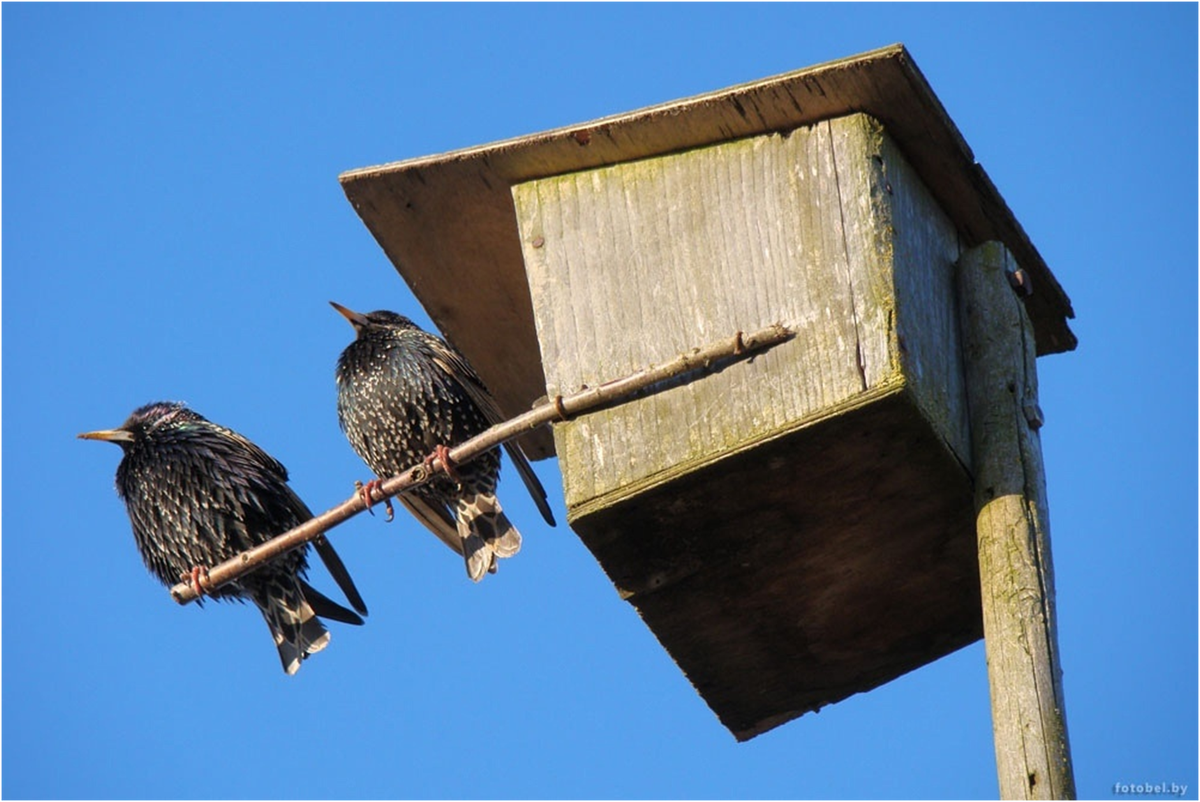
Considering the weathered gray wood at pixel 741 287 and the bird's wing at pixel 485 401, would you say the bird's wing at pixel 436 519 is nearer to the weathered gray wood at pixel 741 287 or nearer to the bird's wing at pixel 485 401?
the bird's wing at pixel 485 401

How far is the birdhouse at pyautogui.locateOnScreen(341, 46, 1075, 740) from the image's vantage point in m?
3.86

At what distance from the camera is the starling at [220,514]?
236 inches

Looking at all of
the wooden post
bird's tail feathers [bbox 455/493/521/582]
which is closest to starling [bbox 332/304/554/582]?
bird's tail feathers [bbox 455/493/521/582]

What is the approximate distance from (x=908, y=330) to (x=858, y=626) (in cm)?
99

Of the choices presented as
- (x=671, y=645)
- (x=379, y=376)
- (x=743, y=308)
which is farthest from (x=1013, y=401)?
(x=379, y=376)

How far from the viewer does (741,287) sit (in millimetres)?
4059

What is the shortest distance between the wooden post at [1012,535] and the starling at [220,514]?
257 centimetres

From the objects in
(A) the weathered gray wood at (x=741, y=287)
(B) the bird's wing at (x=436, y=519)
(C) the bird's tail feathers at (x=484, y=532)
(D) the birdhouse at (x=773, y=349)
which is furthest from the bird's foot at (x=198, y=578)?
(A) the weathered gray wood at (x=741, y=287)

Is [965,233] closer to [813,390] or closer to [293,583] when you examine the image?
[813,390]

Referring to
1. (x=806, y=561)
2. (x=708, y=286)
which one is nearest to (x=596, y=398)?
(x=708, y=286)

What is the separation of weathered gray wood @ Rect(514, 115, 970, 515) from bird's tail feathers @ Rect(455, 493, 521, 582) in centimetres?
172

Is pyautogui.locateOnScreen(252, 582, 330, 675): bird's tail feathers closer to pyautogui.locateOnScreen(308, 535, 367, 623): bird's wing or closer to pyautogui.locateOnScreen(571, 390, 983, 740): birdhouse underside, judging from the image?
pyautogui.locateOnScreen(308, 535, 367, 623): bird's wing

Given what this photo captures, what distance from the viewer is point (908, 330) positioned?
3848mm

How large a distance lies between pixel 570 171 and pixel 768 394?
0.95m
